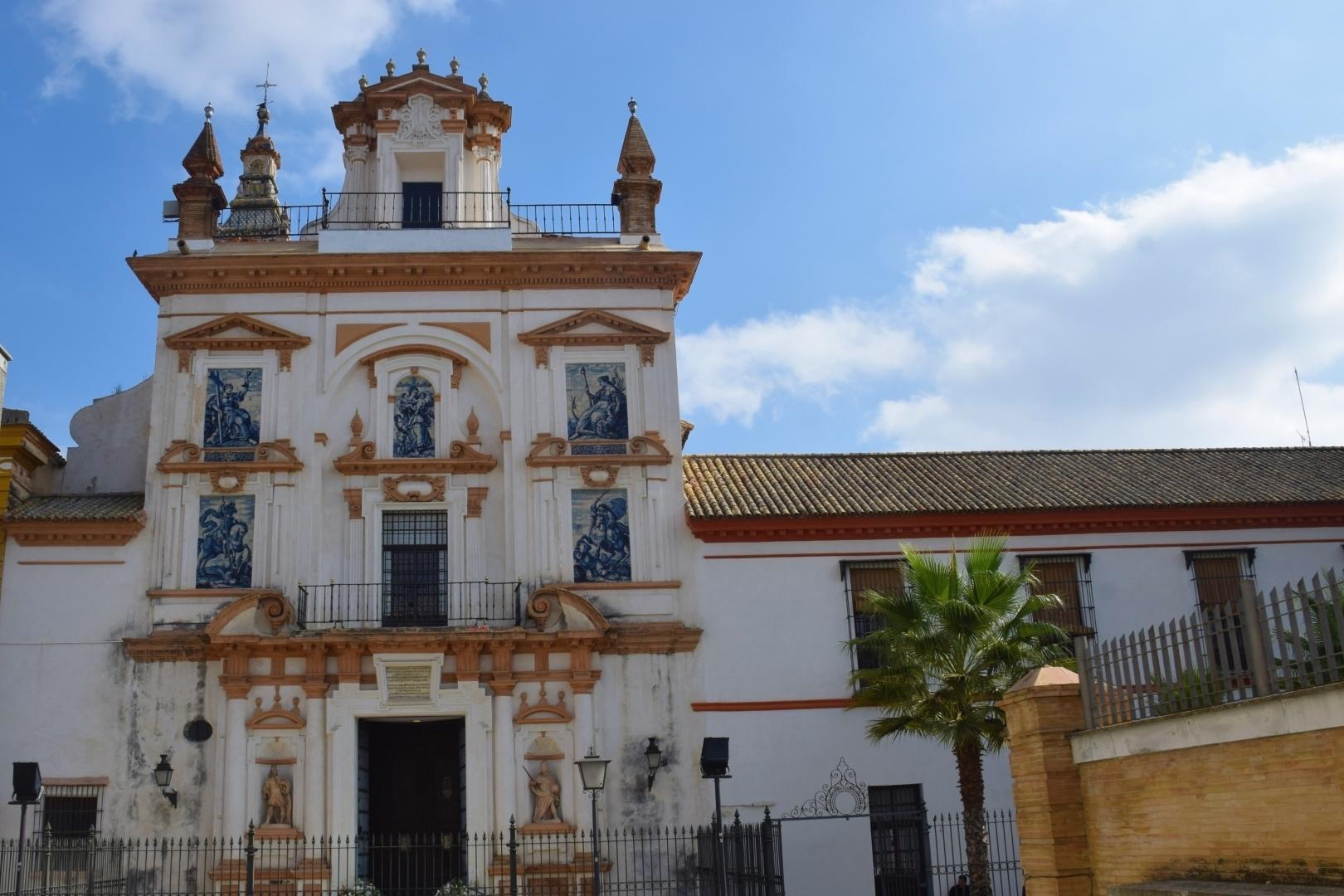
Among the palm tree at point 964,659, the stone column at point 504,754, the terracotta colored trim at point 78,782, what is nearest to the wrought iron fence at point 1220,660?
the palm tree at point 964,659

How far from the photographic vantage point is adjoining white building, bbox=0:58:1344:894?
21703 millimetres

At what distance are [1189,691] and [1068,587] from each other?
1287 cm

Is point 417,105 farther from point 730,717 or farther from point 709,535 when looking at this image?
point 730,717

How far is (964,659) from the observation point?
18.7 meters

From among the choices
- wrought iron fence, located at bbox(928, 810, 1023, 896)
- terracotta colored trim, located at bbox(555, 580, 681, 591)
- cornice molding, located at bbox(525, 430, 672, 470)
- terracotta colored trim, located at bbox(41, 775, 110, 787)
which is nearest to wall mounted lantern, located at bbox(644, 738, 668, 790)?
terracotta colored trim, located at bbox(555, 580, 681, 591)

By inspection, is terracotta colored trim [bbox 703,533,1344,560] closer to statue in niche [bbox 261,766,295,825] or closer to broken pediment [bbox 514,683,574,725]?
broken pediment [bbox 514,683,574,725]

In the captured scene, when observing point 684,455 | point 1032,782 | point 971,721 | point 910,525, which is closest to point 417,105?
point 684,455

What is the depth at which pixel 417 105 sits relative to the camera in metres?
26.1

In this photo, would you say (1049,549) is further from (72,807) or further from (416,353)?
(72,807)

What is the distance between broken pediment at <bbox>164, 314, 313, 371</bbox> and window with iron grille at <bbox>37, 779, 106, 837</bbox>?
7.15 meters

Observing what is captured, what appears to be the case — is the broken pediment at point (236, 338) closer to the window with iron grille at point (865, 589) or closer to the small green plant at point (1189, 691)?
the window with iron grille at point (865, 589)

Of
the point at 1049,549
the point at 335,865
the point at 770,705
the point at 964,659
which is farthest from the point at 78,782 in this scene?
the point at 1049,549

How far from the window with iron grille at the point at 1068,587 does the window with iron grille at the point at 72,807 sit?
1556 centimetres

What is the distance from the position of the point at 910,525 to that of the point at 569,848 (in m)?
7.92
